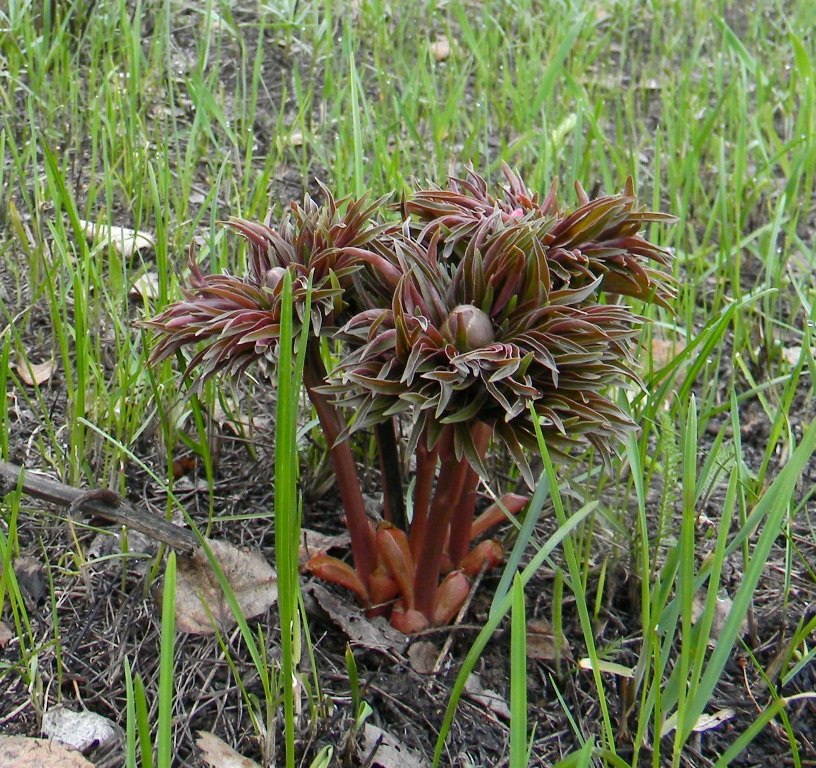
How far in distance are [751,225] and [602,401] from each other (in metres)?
1.99

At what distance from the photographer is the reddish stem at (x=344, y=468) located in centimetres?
132

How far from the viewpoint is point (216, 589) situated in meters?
1.48

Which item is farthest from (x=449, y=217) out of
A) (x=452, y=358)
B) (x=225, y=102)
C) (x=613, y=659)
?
(x=225, y=102)

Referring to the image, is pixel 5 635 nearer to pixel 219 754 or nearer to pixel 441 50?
pixel 219 754

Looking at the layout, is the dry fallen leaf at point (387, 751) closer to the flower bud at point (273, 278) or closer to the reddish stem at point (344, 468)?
the reddish stem at point (344, 468)

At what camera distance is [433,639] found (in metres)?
1.50

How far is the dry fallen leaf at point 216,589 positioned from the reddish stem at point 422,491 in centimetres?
26

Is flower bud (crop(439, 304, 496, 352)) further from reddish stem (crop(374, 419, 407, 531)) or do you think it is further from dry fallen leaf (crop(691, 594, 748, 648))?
dry fallen leaf (crop(691, 594, 748, 648))

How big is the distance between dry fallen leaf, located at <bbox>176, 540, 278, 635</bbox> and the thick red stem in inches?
10.2

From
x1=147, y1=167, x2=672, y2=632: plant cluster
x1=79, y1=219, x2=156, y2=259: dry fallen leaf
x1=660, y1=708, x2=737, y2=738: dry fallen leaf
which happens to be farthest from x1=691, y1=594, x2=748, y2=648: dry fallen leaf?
x1=79, y1=219, x2=156, y2=259: dry fallen leaf

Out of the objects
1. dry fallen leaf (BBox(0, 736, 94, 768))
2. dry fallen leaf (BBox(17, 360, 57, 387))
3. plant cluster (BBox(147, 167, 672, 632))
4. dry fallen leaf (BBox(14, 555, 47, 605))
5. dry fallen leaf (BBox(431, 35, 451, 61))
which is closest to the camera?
plant cluster (BBox(147, 167, 672, 632))

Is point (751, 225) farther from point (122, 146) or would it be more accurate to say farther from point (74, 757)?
point (74, 757)

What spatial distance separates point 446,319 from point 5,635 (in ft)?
2.89

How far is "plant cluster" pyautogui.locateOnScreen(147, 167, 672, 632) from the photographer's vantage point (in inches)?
43.6
